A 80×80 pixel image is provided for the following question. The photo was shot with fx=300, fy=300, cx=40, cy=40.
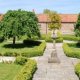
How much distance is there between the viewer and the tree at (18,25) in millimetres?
34031

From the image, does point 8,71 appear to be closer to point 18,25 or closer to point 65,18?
point 18,25

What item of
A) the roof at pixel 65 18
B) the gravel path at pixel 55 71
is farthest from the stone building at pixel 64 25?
the gravel path at pixel 55 71

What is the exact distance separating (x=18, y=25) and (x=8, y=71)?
15.1 meters

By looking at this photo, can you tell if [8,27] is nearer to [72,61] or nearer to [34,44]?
[34,44]

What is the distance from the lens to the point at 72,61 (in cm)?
2384

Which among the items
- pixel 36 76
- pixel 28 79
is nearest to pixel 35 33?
pixel 36 76

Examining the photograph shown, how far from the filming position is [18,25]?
34.1 m

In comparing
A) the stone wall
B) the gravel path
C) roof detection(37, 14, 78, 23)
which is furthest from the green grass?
roof detection(37, 14, 78, 23)

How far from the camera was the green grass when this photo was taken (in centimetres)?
1730

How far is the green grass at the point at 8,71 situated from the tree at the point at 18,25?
470 inches

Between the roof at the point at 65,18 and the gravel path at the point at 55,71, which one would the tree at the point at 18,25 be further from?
the roof at the point at 65,18

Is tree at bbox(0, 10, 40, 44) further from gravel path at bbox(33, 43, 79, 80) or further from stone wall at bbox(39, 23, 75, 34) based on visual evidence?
stone wall at bbox(39, 23, 75, 34)

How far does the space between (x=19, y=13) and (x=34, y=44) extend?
5.96 metres

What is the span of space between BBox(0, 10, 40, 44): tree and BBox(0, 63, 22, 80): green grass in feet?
39.2
